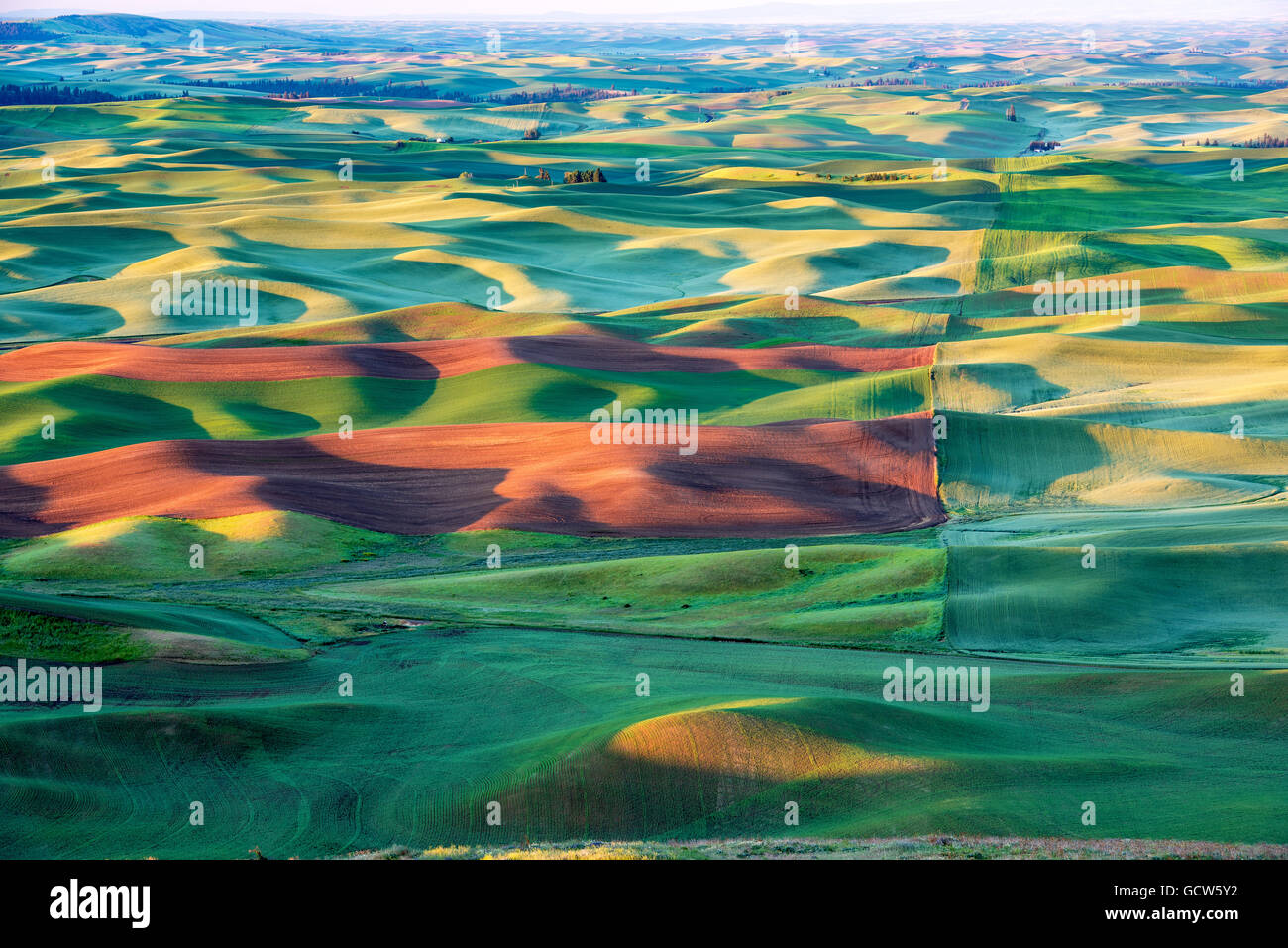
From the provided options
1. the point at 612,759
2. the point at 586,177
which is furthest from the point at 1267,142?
the point at 612,759

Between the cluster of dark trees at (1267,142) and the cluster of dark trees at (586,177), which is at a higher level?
the cluster of dark trees at (1267,142)

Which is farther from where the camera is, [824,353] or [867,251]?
[867,251]

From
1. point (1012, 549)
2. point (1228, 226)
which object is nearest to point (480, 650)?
point (1012, 549)

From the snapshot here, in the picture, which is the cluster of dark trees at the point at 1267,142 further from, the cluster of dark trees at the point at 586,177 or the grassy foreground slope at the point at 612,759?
the grassy foreground slope at the point at 612,759

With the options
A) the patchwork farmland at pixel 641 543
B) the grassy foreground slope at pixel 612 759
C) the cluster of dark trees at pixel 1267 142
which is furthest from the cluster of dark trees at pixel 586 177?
the grassy foreground slope at pixel 612 759

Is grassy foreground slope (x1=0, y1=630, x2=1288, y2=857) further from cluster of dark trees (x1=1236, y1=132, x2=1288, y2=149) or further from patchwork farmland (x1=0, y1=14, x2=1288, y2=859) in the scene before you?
cluster of dark trees (x1=1236, y1=132, x2=1288, y2=149)

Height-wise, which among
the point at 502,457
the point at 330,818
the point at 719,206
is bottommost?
the point at 330,818

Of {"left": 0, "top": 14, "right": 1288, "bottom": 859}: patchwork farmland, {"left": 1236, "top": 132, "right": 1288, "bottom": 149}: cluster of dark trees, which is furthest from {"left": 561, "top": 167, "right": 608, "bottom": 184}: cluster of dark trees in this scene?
{"left": 1236, "top": 132, "right": 1288, "bottom": 149}: cluster of dark trees

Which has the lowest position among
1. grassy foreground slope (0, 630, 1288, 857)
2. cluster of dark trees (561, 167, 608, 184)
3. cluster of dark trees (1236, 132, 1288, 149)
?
grassy foreground slope (0, 630, 1288, 857)

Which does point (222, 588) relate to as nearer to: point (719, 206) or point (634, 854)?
point (634, 854)

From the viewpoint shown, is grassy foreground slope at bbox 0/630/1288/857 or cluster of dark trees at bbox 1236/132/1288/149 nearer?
grassy foreground slope at bbox 0/630/1288/857

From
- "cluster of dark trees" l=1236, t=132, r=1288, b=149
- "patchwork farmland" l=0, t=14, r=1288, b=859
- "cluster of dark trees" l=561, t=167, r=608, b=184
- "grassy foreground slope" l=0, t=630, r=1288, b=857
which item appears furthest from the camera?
"cluster of dark trees" l=1236, t=132, r=1288, b=149
